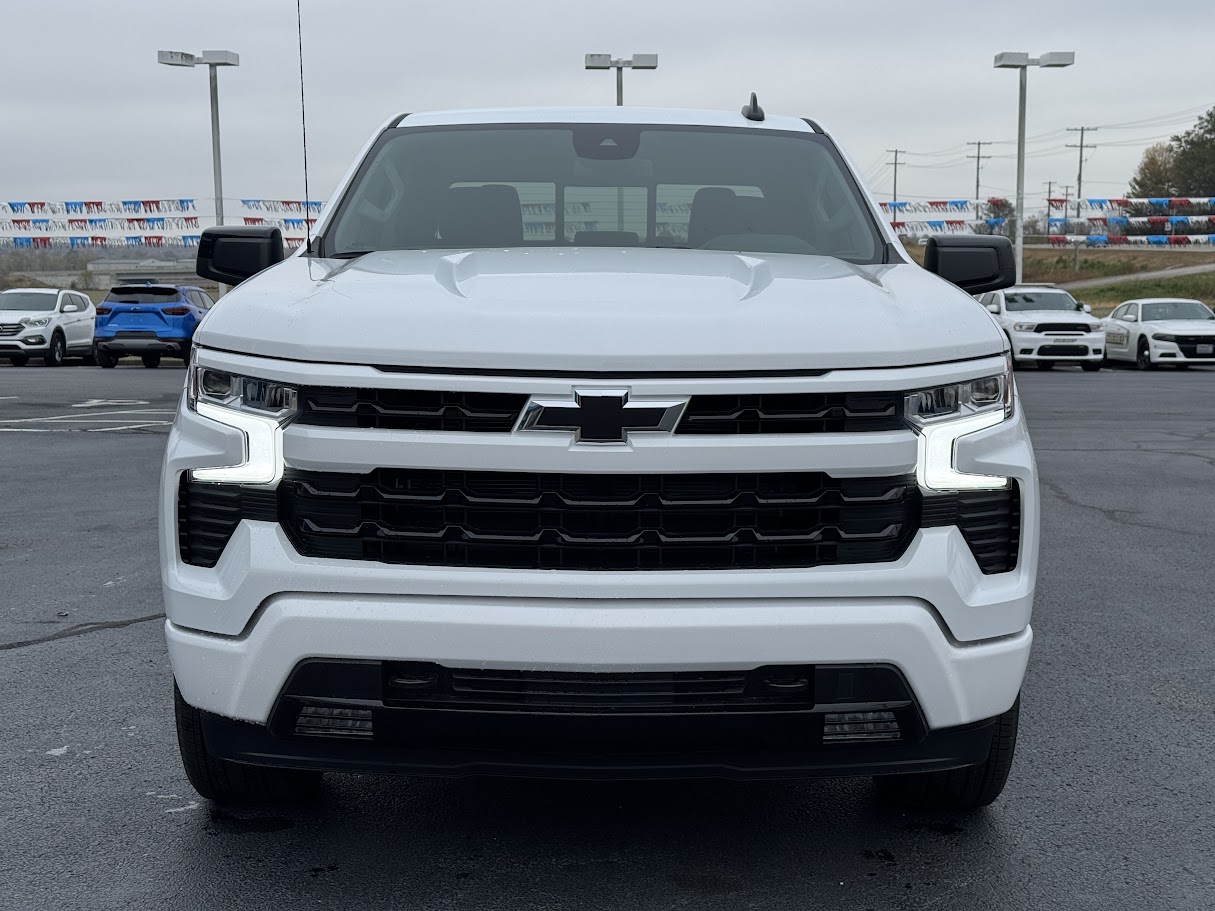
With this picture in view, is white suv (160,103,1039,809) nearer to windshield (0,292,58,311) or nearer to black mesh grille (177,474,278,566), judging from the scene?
black mesh grille (177,474,278,566)

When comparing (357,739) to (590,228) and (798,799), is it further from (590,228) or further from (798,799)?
(590,228)

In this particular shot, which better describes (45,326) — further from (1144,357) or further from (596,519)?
(596,519)

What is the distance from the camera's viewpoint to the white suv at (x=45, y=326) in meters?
27.4

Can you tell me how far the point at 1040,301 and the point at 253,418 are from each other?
86.6 ft

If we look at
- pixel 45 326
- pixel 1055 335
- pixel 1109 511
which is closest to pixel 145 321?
pixel 45 326

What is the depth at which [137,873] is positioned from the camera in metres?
3.33

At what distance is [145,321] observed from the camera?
83.1 feet

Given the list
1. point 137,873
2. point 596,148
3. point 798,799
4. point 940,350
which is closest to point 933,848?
point 798,799

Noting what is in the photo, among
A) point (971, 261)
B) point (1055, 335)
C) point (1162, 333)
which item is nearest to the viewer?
Result: point (971, 261)

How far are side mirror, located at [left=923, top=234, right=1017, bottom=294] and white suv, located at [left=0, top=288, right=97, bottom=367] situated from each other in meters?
25.1

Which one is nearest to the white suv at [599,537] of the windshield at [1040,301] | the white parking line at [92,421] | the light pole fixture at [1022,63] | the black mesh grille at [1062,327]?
the white parking line at [92,421]

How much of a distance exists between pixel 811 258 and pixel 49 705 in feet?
9.29

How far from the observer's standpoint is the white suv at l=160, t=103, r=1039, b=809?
9.55 ft

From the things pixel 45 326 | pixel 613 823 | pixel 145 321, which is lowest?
pixel 45 326
